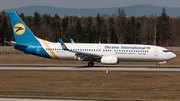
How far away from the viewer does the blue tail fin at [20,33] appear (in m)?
41.7

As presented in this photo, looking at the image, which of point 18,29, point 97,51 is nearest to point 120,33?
point 97,51

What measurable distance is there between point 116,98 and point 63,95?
12.3 ft

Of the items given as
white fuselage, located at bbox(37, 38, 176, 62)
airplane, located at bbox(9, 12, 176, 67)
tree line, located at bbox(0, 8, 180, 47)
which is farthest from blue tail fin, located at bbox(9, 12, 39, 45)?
tree line, located at bbox(0, 8, 180, 47)

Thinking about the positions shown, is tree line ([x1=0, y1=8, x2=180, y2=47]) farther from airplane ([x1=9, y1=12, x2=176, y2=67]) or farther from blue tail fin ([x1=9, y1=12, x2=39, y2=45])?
blue tail fin ([x1=9, y1=12, x2=39, y2=45])

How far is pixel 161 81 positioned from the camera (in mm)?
25344

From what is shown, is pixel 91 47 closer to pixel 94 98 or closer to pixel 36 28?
pixel 94 98

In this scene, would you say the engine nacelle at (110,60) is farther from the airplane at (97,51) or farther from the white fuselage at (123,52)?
the white fuselage at (123,52)

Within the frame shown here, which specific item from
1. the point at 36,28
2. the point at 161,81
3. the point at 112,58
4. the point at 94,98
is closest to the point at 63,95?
the point at 94,98

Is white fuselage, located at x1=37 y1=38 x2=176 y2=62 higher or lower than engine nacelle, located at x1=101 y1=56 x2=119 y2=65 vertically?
higher

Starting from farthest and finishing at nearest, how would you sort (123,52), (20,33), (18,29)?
(18,29) < (20,33) < (123,52)

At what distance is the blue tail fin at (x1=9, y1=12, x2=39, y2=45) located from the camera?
41.7 meters

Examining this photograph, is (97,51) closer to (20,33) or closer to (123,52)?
(123,52)

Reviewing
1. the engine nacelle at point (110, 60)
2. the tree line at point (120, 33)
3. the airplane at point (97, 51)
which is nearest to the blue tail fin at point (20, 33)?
the airplane at point (97, 51)

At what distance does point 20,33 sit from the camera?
1652 inches
